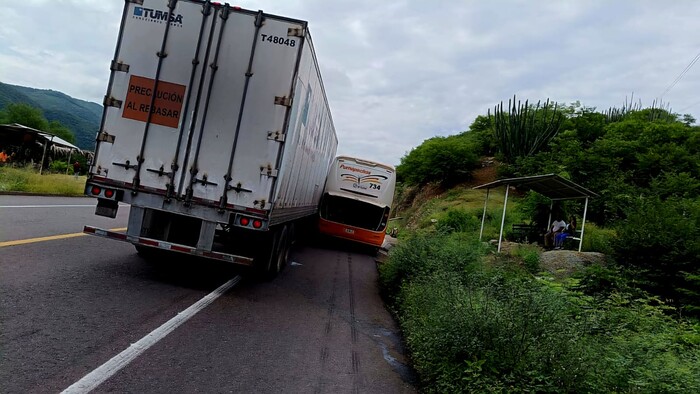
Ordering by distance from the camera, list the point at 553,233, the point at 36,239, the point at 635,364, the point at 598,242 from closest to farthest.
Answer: the point at 635,364
the point at 36,239
the point at 598,242
the point at 553,233

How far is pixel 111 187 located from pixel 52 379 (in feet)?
12.9

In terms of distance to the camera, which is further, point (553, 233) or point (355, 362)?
→ point (553, 233)

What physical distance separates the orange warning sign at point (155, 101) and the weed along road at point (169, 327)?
2.35 m

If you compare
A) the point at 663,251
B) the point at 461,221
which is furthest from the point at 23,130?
the point at 663,251

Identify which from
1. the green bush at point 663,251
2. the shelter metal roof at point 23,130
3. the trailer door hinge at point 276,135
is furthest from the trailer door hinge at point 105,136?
the shelter metal roof at point 23,130

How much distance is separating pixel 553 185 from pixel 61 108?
189m

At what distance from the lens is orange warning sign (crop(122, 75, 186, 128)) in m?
7.36

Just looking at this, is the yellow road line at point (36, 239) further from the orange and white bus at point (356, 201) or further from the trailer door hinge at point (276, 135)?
the orange and white bus at point (356, 201)

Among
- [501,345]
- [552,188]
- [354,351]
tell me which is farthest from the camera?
[552,188]

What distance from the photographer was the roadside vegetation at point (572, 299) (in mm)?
4516

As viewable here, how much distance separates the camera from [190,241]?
825 centimetres

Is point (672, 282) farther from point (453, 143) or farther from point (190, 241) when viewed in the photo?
point (453, 143)

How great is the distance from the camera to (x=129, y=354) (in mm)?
4641

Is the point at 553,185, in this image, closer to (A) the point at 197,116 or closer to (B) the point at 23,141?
(A) the point at 197,116
